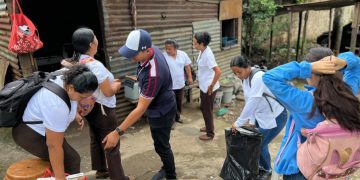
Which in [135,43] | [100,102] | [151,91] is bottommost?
[100,102]

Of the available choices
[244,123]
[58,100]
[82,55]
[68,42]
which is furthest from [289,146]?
[68,42]

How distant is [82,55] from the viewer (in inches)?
123

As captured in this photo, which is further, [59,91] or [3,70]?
[3,70]

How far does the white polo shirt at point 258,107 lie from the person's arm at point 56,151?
2.01 m

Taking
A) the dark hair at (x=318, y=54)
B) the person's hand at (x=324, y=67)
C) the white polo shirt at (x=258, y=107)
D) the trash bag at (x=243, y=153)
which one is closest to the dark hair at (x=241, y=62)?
the white polo shirt at (x=258, y=107)

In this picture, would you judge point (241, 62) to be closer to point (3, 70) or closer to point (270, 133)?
point (270, 133)

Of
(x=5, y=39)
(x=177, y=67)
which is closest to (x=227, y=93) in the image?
(x=177, y=67)

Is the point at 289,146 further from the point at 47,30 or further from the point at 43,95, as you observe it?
the point at 47,30

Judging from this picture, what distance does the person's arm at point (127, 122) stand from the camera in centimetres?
299

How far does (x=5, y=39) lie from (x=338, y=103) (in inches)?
222

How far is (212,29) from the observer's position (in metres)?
8.25

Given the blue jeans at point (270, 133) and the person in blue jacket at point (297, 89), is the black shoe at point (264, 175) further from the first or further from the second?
the person in blue jacket at point (297, 89)

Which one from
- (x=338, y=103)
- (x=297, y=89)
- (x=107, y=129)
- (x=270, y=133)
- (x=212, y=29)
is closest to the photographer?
(x=338, y=103)

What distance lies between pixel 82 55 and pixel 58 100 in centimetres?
94
